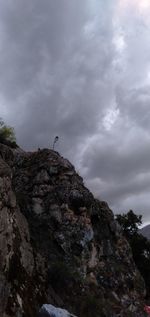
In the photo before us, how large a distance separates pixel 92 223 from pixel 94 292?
8499 millimetres

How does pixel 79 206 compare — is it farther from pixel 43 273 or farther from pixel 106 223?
pixel 43 273

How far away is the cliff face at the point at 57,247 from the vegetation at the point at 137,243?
67.2 ft

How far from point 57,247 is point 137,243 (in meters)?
33.0

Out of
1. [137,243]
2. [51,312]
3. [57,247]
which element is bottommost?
[51,312]

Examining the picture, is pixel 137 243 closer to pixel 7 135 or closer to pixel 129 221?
pixel 129 221

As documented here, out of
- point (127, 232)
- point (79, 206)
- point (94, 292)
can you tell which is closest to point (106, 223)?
point (79, 206)

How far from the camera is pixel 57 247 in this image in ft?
107

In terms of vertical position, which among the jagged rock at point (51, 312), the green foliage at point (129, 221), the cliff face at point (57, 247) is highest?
the green foliage at point (129, 221)

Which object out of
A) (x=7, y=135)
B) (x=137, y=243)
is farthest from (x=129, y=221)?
(x=7, y=135)

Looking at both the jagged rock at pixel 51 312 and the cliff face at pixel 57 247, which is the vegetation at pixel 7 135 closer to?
the cliff face at pixel 57 247

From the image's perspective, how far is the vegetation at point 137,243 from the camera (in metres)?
60.0

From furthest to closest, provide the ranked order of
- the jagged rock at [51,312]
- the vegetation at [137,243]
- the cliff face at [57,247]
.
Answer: the vegetation at [137,243], the cliff face at [57,247], the jagged rock at [51,312]

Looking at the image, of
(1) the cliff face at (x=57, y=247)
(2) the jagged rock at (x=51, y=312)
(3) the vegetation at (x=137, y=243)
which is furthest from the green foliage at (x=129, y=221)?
(2) the jagged rock at (x=51, y=312)

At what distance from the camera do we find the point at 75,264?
3225cm
